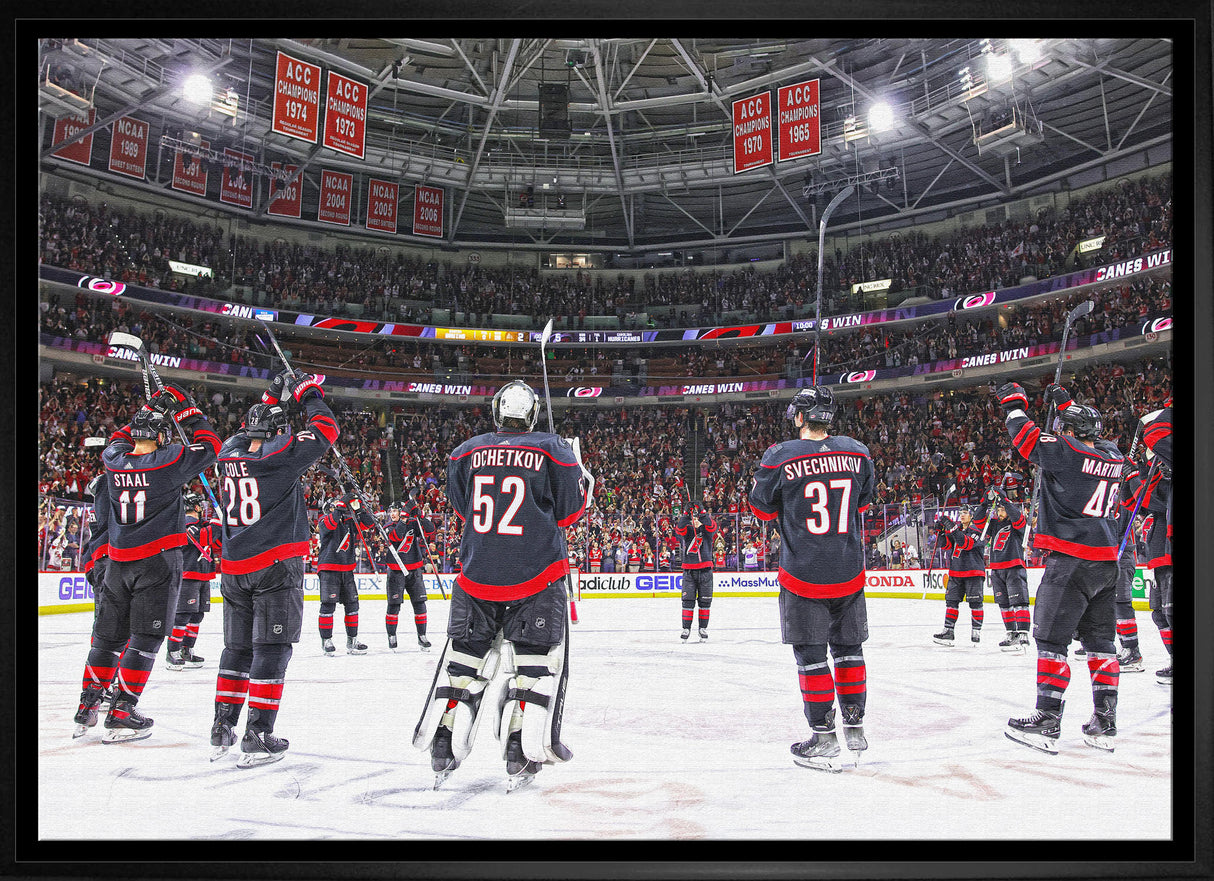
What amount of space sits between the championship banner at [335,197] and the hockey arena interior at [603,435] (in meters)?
0.12

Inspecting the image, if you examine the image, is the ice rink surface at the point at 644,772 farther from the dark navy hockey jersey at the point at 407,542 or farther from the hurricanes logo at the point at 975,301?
the hurricanes logo at the point at 975,301

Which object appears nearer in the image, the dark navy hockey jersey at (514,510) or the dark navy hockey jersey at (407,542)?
the dark navy hockey jersey at (514,510)

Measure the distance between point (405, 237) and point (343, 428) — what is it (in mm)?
5678

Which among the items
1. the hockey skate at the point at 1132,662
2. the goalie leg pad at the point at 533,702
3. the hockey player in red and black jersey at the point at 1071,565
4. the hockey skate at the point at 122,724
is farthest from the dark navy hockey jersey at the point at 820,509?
the hockey skate at the point at 1132,662

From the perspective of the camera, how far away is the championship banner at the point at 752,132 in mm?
19453

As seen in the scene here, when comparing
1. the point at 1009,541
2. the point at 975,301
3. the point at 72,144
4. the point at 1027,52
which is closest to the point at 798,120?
the point at 1027,52

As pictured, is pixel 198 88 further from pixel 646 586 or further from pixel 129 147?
pixel 646 586

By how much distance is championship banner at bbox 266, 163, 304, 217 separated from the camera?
2230 centimetres

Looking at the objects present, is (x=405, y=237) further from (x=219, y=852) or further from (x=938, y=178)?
(x=219, y=852)

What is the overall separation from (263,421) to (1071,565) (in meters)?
4.41

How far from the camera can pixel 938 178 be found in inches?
909

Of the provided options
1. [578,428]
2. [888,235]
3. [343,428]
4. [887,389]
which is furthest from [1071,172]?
[343,428]

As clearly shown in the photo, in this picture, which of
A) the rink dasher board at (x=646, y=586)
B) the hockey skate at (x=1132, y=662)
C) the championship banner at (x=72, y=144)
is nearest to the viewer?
the hockey skate at (x=1132, y=662)

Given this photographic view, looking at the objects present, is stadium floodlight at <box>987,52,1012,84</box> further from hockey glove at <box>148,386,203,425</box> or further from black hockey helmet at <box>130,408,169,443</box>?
black hockey helmet at <box>130,408,169,443</box>
